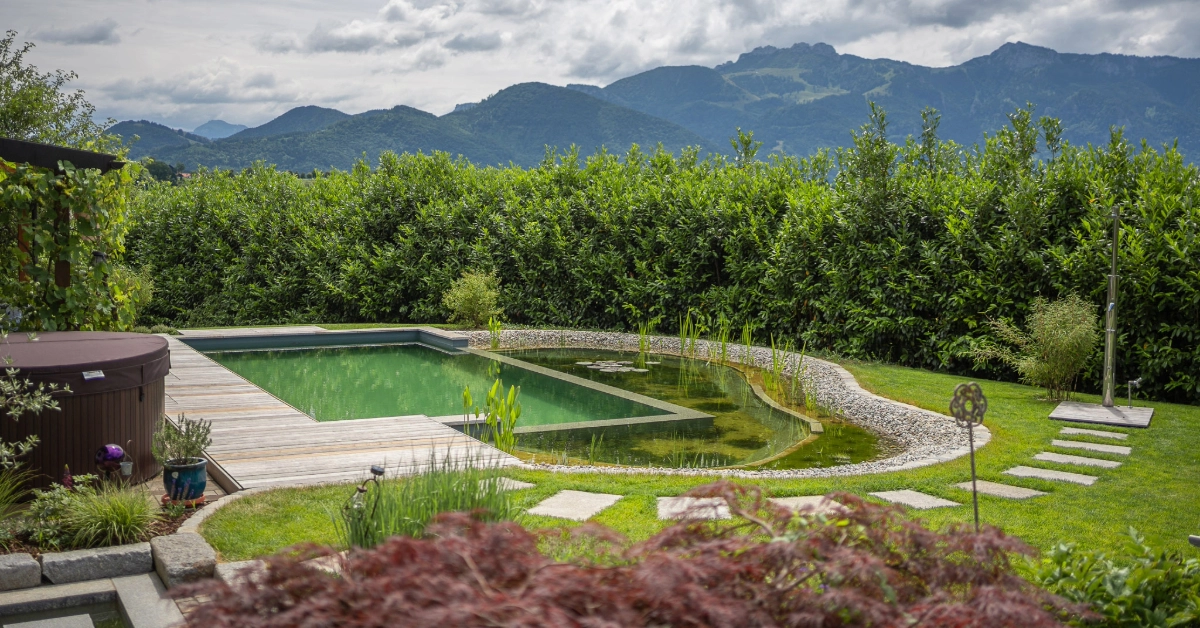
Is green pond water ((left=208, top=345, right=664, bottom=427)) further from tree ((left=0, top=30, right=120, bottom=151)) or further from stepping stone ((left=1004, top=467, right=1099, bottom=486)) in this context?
tree ((left=0, top=30, right=120, bottom=151))

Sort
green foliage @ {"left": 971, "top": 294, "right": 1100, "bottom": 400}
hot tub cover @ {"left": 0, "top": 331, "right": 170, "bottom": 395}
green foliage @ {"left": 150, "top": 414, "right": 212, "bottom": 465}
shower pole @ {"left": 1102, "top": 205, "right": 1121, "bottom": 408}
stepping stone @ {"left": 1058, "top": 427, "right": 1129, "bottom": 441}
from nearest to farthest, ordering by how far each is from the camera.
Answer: hot tub cover @ {"left": 0, "top": 331, "right": 170, "bottom": 395} → green foliage @ {"left": 150, "top": 414, "right": 212, "bottom": 465} → stepping stone @ {"left": 1058, "top": 427, "right": 1129, "bottom": 441} → shower pole @ {"left": 1102, "top": 205, "right": 1121, "bottom": 408} → green foliage @ {"left": 971, "top": 294, "right": 1100, "bottom": 400}

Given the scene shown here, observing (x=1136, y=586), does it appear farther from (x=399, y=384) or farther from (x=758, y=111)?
(x=758, y=111)

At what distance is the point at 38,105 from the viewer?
1612 centimetres

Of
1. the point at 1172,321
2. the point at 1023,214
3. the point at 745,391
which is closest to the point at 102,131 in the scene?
the point at 745,391

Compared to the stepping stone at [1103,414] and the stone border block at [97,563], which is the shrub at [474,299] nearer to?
the stepping stone at [1103,414]

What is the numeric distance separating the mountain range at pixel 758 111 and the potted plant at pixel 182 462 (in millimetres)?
46297

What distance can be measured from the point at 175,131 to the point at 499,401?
76.0 m

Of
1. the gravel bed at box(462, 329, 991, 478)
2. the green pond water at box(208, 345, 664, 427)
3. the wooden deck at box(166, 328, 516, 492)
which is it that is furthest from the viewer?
the green pond water at box(208, 345, 664, 427)

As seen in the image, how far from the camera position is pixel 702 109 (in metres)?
150

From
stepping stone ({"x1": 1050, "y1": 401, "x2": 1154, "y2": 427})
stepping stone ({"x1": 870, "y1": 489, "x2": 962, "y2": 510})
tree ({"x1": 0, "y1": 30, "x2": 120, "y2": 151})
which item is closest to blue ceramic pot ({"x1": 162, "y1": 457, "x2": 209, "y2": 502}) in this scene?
stepping stone ({"x1": 870, "y1": 489, "x2": 962, "y2": 510})

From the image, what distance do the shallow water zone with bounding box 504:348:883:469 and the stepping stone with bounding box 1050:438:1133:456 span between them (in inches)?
48.2

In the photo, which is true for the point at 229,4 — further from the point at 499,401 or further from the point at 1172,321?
the point at 1172,321

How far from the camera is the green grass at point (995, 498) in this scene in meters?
3.99

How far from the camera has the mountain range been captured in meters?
67.6
